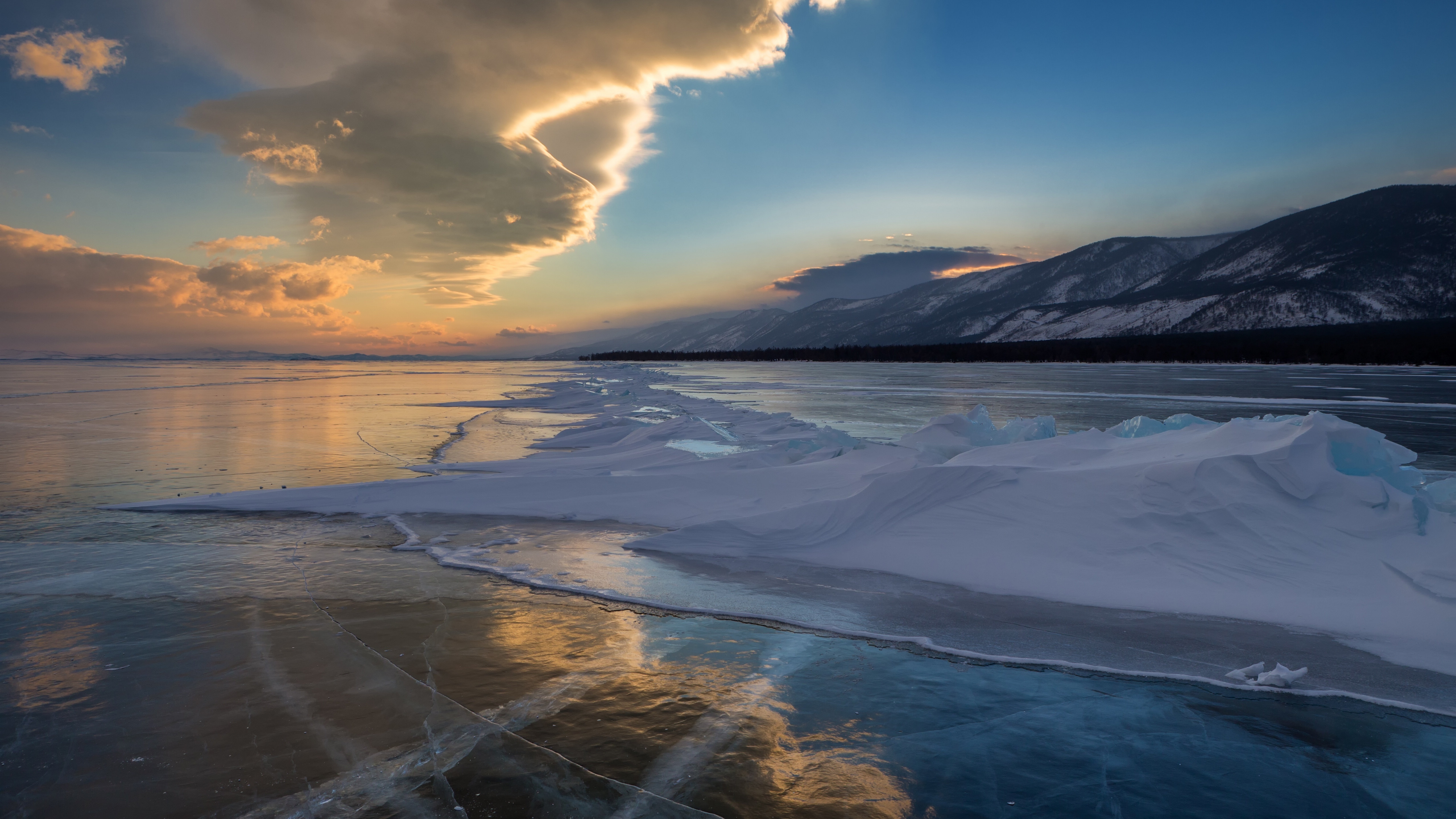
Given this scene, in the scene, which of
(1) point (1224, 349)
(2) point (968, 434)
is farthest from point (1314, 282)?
(2) point (968, 434)

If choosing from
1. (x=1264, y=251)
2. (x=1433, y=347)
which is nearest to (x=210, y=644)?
(x=1433, y=347)

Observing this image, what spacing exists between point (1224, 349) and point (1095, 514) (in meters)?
110

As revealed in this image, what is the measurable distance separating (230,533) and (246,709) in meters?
4.36

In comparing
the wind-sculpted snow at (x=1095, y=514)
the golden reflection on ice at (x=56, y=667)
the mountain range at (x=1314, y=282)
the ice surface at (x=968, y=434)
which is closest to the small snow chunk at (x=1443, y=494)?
the wind-sculpted snow at (x=1095, y=514)

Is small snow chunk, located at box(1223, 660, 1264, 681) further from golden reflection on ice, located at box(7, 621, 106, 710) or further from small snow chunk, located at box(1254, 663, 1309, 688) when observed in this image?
golden reflection on ice, located at box(7, 621, 106, 710)

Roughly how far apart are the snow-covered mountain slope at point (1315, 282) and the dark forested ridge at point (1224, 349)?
372 inches

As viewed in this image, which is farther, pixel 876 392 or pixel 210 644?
pixel 876 392

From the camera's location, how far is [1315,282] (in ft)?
461

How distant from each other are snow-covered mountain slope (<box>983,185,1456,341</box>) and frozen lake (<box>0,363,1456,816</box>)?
167385 mm

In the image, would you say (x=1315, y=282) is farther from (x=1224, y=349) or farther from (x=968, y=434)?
(x=968, y=434)

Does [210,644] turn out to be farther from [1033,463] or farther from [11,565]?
[1033,463]

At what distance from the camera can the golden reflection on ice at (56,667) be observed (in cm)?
342

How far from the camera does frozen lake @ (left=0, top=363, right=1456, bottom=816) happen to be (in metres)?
2.71

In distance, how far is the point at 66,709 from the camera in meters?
3.31
